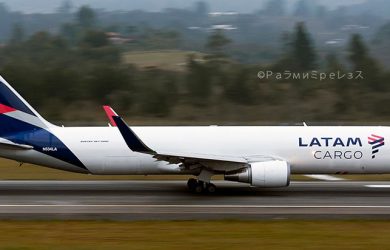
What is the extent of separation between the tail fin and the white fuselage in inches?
31.9

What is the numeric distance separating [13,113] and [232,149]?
810 centimetres

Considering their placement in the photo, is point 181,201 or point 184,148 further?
point 184,148

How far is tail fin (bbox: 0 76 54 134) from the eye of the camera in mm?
29266

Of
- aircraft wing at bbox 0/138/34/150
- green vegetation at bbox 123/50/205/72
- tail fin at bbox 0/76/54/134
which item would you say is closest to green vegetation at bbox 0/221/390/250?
aircraft wing at bbox 0/138/34/150

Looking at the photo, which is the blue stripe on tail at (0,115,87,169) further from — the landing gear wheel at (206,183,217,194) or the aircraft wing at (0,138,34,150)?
the landing gear wheel at (206,183,217,194)

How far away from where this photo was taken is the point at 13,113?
96.4ft

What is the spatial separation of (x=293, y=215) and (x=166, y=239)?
5.33 metres

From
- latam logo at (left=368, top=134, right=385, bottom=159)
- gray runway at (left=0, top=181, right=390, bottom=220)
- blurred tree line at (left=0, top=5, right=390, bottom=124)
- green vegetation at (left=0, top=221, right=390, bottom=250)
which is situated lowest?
green vegetation at (left=0, top=221, right=390, bottom=250)

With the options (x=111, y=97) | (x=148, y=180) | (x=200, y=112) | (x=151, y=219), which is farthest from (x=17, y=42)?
(x=151, y=219)

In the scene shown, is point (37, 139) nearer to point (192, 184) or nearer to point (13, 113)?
point (13, 113)

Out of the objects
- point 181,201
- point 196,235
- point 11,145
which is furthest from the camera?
point 11,145

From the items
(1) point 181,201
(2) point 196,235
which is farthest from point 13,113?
(2) point 196,235

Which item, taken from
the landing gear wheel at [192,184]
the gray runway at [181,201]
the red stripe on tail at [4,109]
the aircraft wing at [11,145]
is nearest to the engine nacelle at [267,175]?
the gray runway at [181,201]

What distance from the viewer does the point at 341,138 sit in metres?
29.6
